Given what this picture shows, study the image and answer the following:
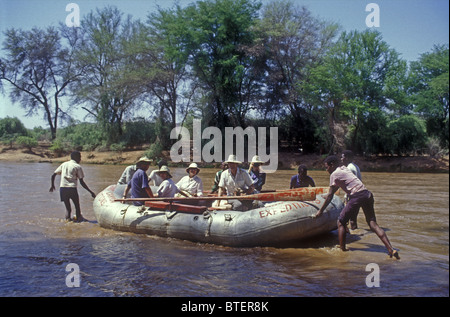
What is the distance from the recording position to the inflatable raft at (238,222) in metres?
6.64

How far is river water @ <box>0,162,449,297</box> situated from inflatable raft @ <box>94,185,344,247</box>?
16 cm

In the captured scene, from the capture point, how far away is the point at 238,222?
6.88 metres

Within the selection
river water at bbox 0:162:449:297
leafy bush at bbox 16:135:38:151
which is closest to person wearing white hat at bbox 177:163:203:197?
river water at bbox 0:162:449:297

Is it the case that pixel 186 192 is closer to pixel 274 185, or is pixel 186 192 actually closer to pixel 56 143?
pixel 274 185

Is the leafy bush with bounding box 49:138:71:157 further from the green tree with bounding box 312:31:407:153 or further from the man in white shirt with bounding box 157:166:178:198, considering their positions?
the man in white shirt with bounding box 157:166:178:198

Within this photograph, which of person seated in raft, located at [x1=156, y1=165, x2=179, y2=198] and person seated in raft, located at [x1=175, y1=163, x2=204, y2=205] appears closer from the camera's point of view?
person seated in raft, located at [x1=156, y1=165, x2=179, y2=198]

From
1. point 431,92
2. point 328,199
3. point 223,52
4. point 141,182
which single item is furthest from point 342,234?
point 223,52

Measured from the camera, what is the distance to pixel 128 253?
22.5 feet

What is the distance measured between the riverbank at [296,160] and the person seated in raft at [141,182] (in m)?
16.1

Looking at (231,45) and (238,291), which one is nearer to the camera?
(238,291)

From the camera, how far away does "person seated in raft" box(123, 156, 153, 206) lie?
25.8 feet
